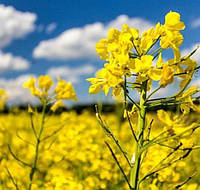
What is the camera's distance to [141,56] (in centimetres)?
140

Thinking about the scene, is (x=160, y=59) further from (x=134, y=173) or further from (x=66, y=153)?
(x=66, y=153)

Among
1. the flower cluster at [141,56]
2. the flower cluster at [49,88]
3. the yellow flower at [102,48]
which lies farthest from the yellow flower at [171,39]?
the flower cluster at [49,88]

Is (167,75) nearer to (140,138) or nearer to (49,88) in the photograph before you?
(140,138)

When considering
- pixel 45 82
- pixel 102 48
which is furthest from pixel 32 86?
pixel 102 48

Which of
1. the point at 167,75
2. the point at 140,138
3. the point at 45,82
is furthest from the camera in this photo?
the point at 45,82

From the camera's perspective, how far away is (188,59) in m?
1.41

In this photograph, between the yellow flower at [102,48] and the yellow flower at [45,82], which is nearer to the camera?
the yellow flower at [102,48]

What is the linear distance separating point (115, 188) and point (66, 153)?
2.20ft

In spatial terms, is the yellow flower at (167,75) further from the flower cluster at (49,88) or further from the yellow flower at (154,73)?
the flower cluster at (49,88)

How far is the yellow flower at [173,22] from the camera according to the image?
1390 millimetres

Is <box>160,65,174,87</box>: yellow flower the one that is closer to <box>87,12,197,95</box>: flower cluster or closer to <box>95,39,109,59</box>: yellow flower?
<box>87,12,197,95</box>: flower cluster

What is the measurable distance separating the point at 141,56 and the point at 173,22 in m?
0.21

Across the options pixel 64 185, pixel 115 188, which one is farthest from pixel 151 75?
pixel 115 188

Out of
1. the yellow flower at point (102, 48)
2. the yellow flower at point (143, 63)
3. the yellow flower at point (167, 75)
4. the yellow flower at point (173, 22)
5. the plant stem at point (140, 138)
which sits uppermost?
the yellow flower at point (173, 22)
